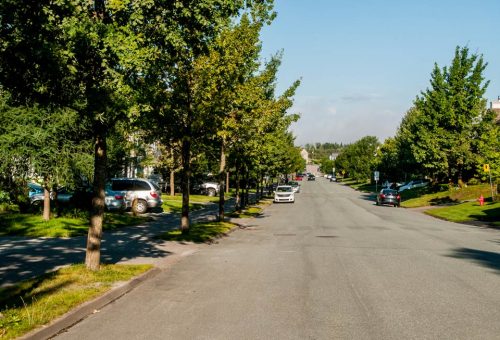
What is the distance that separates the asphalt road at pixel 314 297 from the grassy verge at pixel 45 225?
5395 mm

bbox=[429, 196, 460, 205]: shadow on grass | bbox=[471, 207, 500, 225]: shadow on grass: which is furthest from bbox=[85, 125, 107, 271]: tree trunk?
bbox=[429, 196, 460, 205]: shadow on grass

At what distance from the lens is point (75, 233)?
18125mm

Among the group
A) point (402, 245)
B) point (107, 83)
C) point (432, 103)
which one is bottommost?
point (402, 245)

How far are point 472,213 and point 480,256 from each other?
2102 cm

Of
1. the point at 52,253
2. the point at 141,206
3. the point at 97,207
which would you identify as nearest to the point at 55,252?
the point at 52,253

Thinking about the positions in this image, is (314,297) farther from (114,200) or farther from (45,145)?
(114,200)

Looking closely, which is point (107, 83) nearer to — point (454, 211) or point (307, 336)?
point (307, 336)

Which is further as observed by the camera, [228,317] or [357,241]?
[357,241]

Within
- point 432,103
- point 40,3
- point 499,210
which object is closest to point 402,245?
point 40,3

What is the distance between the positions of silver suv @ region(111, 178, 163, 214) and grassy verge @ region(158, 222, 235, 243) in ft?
24.2

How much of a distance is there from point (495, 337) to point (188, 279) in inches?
227

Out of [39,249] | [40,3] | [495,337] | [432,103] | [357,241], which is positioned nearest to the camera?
[495,337]

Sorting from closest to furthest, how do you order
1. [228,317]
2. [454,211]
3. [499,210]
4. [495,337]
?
[495,337] < [228,317] < [499,210] < [454,211]

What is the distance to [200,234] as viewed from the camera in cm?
1850
